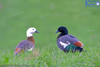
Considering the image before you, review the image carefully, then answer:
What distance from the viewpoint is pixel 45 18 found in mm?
24391

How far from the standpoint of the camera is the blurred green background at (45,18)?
2113cm

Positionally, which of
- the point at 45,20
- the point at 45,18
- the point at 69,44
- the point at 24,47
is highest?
the point at 45,18

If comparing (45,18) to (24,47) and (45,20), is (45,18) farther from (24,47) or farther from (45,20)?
(24,47)

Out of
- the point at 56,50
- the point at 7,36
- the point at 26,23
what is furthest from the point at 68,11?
the point at 56,50

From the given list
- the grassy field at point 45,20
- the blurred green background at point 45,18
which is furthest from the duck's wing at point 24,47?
the blurred green background at point 45,18

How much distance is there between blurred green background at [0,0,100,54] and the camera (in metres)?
21.1

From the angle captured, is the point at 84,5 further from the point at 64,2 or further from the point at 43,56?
the point at 43,56

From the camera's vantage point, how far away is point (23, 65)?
862 cm

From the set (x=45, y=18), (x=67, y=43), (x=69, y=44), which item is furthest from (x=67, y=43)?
(x=45, y=18)

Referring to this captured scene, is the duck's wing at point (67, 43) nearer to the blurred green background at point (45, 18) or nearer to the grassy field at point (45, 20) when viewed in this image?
the grassy field at point (45, 20)

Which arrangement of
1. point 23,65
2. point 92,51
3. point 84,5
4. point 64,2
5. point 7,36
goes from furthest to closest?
point 64,2, point 84,5, point 7,36, point 92,51, point 23,65

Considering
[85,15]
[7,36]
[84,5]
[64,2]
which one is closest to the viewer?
[7,36]

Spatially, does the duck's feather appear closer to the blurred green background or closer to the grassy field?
the grassy field

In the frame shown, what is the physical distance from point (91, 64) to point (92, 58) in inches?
15.4
